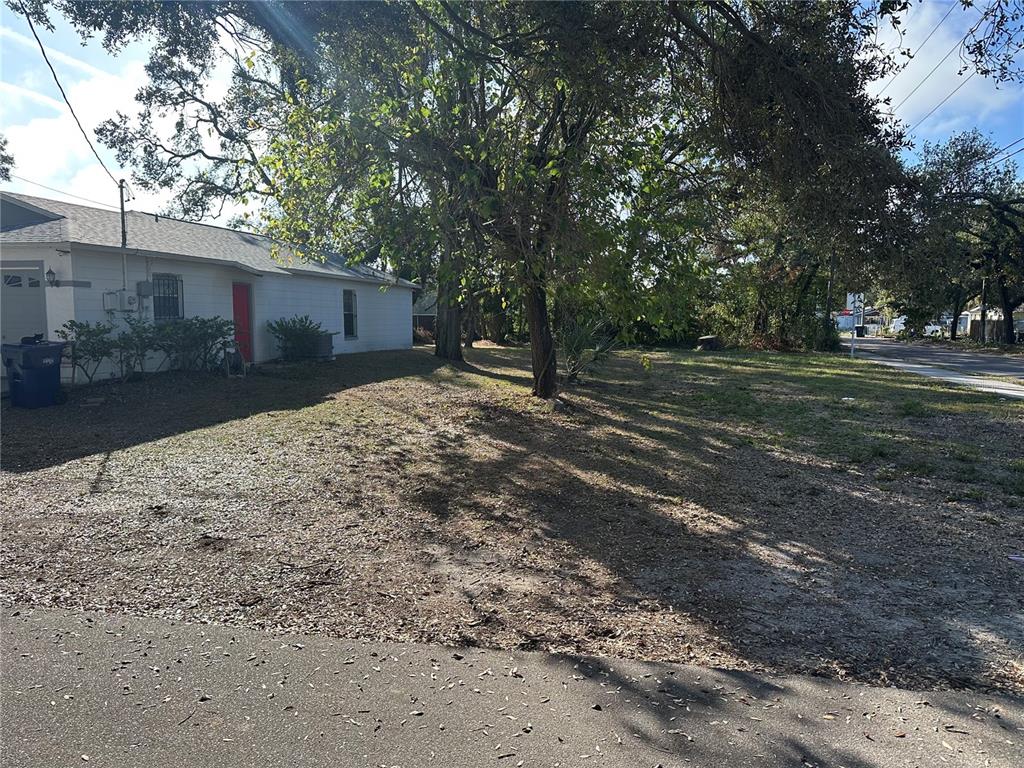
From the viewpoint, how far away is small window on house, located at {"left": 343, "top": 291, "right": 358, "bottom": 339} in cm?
2209

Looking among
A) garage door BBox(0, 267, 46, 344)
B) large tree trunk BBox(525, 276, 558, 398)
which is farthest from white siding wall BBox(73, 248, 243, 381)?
large tree trunk BBox(525, 276, 558, 398)

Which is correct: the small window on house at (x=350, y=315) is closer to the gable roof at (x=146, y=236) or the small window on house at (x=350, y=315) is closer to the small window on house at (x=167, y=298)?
the gable roof at (x=146, y=236)

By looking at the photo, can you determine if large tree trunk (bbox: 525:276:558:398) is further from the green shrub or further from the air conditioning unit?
the air conditioning unit

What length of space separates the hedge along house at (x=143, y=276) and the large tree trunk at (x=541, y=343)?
8.24 ft

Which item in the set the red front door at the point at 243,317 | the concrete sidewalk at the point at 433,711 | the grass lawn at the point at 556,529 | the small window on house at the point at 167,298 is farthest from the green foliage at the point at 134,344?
the concrete sidewalk at the point at 433,711

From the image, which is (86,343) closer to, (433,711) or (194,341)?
(194,341)

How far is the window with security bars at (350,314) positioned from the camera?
22078mm

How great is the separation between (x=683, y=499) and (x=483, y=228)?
13.3 ft

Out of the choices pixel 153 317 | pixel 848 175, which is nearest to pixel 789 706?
pixel 848 175

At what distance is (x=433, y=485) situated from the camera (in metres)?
6.71

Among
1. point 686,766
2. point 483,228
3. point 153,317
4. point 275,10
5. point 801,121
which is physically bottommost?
point 686,766

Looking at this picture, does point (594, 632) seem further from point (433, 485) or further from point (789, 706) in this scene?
point (433, 485)

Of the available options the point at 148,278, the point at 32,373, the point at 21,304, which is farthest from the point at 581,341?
the point at 21,304

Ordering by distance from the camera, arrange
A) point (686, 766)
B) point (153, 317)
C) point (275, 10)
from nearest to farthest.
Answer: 1. point (686, 766)
2. point (275, 10)
3. point (153, 317)
